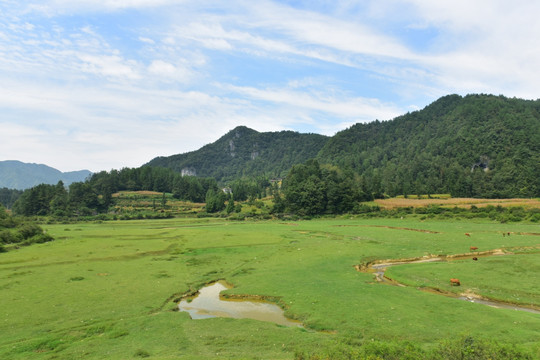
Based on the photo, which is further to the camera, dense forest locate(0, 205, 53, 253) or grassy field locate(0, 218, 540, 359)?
dense forest locate(0, 205, 53, 253)

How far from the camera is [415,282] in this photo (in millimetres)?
27625

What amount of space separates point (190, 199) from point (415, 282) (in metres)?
177

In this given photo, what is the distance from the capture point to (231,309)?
76.6 feet

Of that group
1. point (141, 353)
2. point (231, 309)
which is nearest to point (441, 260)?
point (231, 309)

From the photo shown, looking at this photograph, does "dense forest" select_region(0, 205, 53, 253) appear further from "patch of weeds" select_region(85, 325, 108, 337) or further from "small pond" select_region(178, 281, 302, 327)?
"patch of weeds" select_region(85, 325, 108, 337)

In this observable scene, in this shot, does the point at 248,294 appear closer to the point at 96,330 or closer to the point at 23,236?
the point at 96,330

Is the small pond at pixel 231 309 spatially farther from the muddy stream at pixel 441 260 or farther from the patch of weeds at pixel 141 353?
the muddy stream at pixel 441 260

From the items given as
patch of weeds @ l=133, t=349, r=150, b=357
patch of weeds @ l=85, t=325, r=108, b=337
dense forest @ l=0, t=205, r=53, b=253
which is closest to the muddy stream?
patch of weeds @ l=133, t=349, r=150, b=357

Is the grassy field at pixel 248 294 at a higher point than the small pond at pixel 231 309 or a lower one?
higher

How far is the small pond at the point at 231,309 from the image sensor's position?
21.4 meters

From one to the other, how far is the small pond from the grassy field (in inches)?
39.6

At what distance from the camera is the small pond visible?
21.4 meters

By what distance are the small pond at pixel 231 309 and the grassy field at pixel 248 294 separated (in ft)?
3.30

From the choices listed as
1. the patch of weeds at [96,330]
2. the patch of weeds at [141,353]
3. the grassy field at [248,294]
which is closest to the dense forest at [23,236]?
the grassy field at [248,294]
